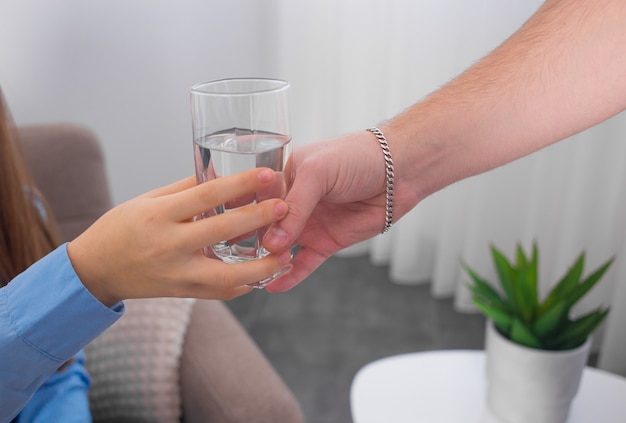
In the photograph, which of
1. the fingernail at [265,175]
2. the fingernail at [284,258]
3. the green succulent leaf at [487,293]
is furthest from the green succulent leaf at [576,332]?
the fingernail at [265,175]

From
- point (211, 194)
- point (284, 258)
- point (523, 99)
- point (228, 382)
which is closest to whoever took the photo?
point (211, 194)

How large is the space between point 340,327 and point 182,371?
1.24 meters

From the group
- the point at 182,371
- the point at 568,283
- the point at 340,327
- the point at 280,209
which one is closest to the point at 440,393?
the point at 568,283

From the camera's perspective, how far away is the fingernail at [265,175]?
67cm

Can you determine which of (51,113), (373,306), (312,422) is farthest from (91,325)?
(373,306)

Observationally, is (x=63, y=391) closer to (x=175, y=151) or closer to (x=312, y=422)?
(x=312, y=422)

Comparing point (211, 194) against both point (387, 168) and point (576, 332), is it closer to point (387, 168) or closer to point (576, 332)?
point (387, 168)

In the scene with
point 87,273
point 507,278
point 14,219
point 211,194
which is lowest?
point 507,278

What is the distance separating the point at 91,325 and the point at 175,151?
1925 mm

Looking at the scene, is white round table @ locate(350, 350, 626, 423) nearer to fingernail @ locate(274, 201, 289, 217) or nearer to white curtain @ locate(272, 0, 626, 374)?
fingernail @ locate(274, 201, 289, 217)

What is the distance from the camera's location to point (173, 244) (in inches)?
26.2

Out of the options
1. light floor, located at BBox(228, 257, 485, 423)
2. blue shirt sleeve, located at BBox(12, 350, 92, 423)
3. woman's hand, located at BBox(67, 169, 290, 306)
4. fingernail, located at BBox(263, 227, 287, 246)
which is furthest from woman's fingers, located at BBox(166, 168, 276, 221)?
light floor, located at BBox(228, 257, 485, 423)

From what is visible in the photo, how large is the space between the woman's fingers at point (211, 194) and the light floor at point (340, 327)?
1.45m

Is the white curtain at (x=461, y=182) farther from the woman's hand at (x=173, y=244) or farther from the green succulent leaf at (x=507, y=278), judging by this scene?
the woman's hand at (x=173, y=244)
